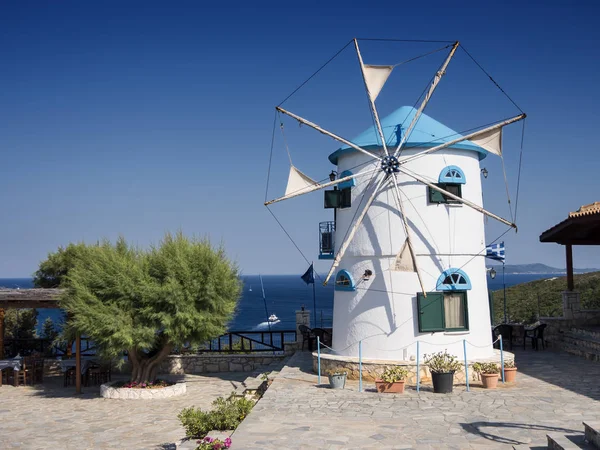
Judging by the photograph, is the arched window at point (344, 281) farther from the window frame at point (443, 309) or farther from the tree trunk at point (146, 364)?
the tree trunk at point (146, 364)

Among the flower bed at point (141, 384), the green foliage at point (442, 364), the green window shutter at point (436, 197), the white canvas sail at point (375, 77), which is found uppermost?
the white canvas sail at point (375, 77)

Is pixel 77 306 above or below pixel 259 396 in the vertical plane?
above

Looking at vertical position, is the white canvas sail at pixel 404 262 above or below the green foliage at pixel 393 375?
above

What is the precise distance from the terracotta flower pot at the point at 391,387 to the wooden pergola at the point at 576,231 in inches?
328

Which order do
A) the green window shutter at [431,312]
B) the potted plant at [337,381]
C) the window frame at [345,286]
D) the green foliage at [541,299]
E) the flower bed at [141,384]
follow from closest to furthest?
the potted plant at [337,381] < the green window shutter at [431,312] < the window frame at [345,286] < the flower bed at [141,384] < the green foliage at [541,299]

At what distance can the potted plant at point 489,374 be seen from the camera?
1450cm

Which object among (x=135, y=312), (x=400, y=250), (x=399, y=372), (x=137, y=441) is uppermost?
(x=400, y=250)

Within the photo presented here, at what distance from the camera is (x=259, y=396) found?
48.9 feet

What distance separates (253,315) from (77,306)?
274 ft

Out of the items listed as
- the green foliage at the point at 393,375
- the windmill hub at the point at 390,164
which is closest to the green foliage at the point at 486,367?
the green foliage at the point at 393,375

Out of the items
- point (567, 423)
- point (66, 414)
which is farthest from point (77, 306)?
point (567, 423)

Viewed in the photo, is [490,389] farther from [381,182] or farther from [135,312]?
[135,312]

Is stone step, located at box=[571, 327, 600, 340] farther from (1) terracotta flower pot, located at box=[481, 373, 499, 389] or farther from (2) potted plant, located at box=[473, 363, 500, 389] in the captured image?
(1) terracotta flower pot, located at box=[481, 373, 499, 389]

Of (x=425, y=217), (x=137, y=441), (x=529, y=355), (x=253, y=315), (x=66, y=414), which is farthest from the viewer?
(x=253, y=315)
